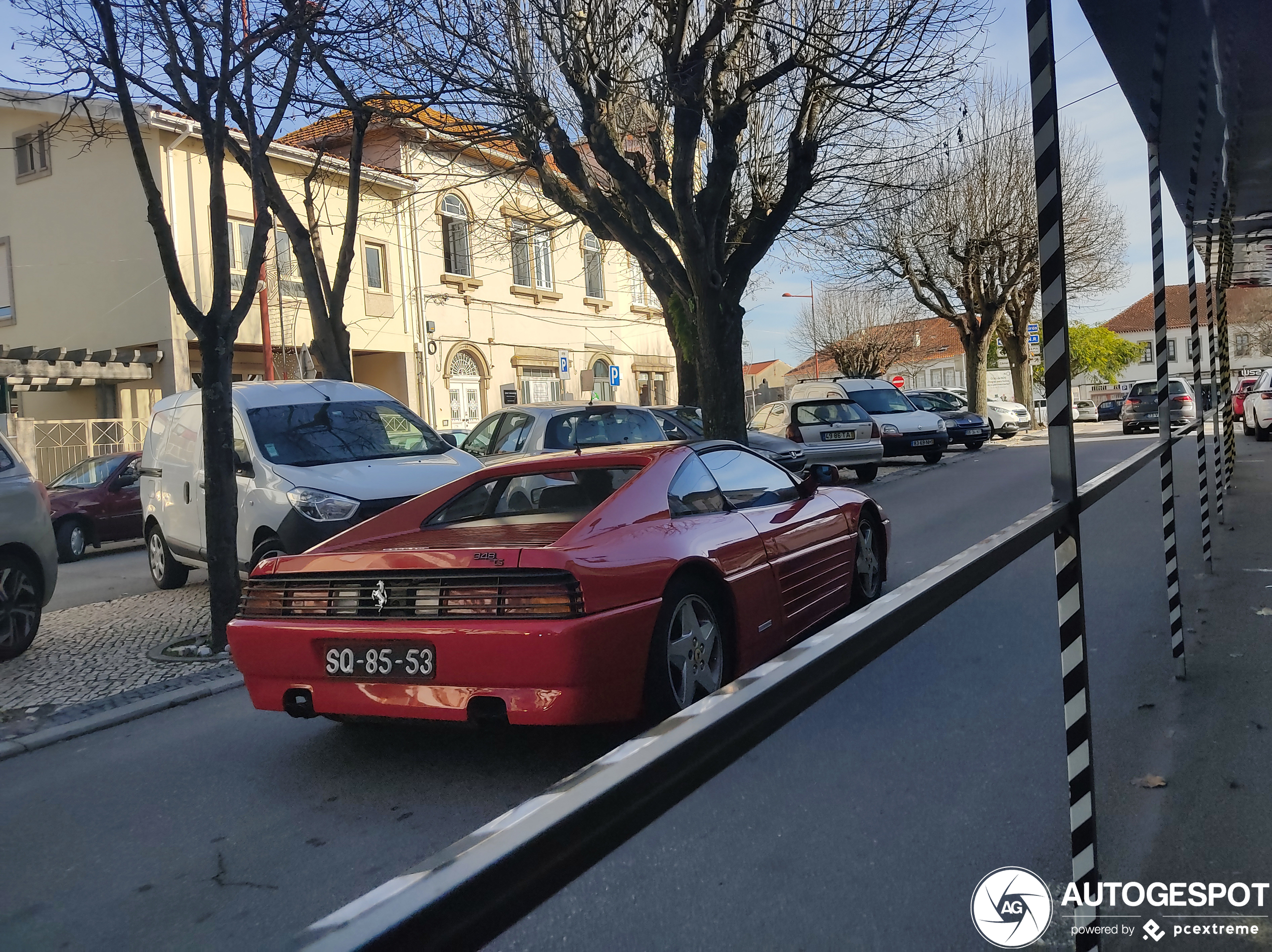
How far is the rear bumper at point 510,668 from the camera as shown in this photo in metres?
4.16

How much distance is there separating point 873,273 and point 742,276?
2178 cm

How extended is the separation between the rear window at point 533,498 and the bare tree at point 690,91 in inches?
293

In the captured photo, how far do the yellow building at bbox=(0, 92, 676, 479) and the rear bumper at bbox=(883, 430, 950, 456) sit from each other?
736cm

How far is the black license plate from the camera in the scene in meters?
4.34

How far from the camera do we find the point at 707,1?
13984mm

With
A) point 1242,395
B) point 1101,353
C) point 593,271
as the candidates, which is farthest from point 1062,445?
point 1101,353

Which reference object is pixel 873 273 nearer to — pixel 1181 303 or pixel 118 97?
pixel 118 97

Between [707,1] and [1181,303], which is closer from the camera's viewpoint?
[707,1]

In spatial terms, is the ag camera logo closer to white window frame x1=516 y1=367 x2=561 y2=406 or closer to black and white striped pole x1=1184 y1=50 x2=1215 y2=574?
black and white striped pole x1=1184 y1=50 x2=1215 y2=574

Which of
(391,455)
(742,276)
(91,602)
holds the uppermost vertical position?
(742,276)

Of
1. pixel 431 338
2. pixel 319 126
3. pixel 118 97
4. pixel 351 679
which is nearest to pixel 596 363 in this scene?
pixel 431 338

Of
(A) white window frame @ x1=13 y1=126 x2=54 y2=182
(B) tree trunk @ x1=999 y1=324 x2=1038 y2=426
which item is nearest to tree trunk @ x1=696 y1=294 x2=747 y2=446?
(A) white window frame @ x1=13 y1=126 x2=54 y2=182

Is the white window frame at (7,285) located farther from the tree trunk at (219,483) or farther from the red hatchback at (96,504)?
the tree trunk at (219,483)

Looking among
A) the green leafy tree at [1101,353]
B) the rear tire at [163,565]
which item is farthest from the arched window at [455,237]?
the green leafy tree at [1101,353]
